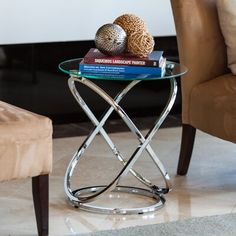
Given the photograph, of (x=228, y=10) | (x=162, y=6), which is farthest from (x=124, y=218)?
(x=162, y=6)

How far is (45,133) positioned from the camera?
2.40 m

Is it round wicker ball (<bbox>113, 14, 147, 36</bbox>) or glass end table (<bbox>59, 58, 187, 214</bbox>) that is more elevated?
round wicker ball (<bbox>113, 14, 147, 36</bbox>)

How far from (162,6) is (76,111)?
2.46 feet

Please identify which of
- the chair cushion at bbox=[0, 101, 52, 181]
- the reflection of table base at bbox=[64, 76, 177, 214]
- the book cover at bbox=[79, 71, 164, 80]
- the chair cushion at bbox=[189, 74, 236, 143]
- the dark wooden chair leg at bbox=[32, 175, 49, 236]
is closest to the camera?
the chair cushion at bbox=[0, 101, 52, 181]

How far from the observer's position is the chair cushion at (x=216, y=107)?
2902 millimetres

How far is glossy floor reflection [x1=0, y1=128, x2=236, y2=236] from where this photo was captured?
8.77 feet

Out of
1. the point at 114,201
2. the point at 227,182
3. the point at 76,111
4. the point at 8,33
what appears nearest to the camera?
the point at 114,201

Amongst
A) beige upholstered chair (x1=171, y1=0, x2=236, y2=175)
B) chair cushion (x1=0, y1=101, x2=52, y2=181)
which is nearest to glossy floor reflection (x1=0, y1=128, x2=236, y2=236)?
beige upholstered chair (x1=171, y1=0, x2=236, y2=175)

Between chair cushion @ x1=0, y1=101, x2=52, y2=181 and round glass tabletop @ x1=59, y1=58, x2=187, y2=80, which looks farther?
round glass tabletop @ x1=59, y1=58, x2=187, y2=80

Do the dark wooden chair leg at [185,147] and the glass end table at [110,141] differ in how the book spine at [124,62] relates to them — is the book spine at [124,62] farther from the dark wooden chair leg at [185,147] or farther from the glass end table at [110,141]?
the dark wooden chair leg at [185,147]

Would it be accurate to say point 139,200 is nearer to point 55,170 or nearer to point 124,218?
point 124,218

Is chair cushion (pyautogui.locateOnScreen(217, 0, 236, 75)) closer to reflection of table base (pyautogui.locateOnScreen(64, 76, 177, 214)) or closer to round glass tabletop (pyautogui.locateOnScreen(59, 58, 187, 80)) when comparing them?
round glass tabletop (pyautogui.locateOnScreen(59, 58, 187, 80))

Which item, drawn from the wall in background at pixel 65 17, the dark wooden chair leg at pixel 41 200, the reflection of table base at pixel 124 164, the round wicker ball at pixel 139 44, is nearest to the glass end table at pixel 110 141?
the reflection of table base at pixel 124 164

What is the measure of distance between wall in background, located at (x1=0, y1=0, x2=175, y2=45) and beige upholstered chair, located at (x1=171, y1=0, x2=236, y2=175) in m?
0.84
